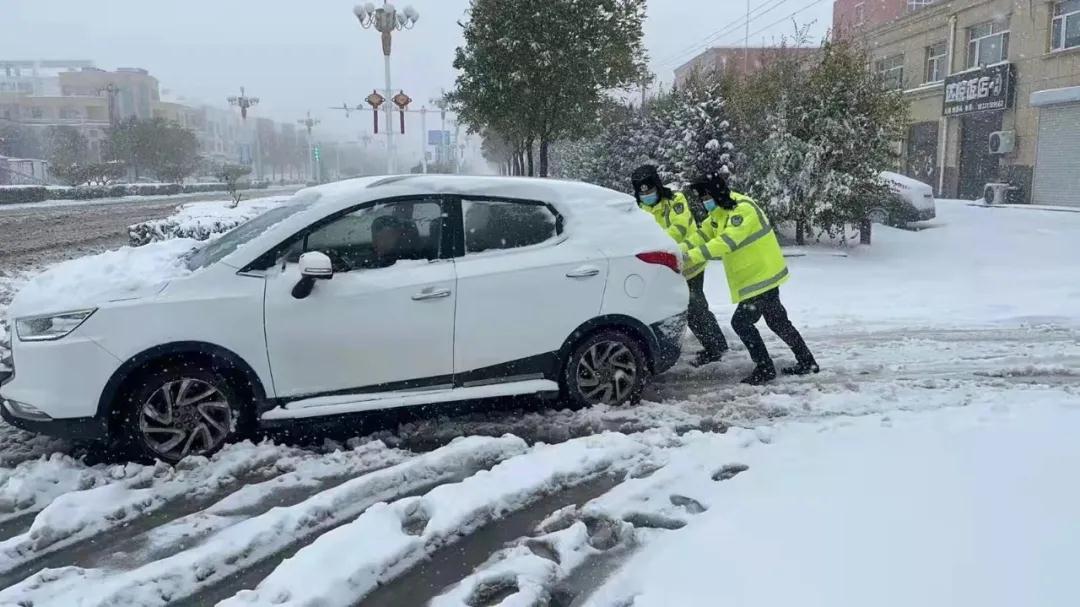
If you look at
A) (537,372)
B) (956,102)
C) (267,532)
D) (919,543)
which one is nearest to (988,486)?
(919,543)

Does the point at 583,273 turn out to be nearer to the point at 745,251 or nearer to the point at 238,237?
the point at 745,251

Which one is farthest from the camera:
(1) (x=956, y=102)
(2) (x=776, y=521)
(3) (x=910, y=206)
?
(1) (x=956, y=102)

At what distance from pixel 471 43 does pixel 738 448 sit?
17.2 m

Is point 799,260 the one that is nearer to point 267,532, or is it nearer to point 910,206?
point 910,206

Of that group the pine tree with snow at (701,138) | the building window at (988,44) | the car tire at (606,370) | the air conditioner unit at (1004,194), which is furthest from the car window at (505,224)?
the building window at (988,44)

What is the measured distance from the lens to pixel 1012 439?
441 cm

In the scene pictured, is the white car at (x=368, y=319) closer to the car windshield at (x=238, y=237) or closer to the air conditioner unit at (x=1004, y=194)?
the car windshield at (x=238, y=237)

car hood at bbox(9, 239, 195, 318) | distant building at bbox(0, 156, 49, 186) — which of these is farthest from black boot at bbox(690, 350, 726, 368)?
distant building at bbox(0, 156, 49, 186)

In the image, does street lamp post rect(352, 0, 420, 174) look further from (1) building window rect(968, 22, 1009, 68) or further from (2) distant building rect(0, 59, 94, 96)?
(2) distant building rect(0, 59, 94, 96)

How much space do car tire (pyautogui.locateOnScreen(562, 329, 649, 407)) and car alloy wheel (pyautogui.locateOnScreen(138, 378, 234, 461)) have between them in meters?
2.12

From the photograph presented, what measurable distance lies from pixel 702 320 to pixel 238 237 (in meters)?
3.87

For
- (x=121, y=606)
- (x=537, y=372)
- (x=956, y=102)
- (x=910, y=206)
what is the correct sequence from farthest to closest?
(x=956, y=102) → (x=910, y=206) → (x=537, y=372) → (x=121, y=606)

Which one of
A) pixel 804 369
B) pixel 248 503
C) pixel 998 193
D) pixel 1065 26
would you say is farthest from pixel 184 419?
pixel 1065 26

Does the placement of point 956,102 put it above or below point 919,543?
above
